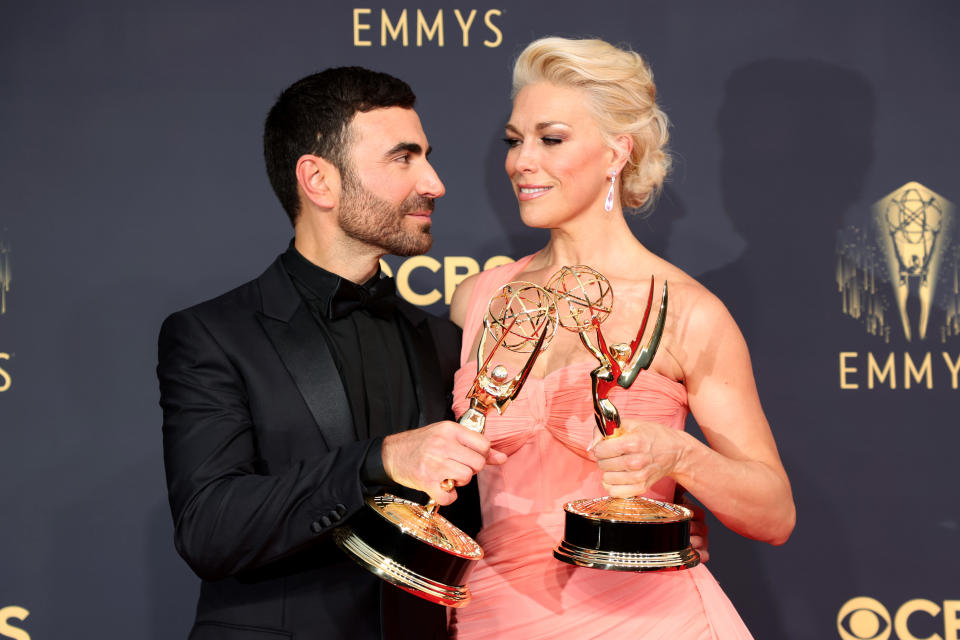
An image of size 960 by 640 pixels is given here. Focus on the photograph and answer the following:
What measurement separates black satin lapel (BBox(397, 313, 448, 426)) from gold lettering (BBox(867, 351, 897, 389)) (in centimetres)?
154

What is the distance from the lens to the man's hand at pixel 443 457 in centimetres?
139

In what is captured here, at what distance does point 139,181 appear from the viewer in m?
2.95

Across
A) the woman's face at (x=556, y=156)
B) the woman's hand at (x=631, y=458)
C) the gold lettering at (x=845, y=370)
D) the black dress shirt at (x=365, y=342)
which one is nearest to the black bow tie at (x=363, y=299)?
the black dress shirt at (x=365, y=342)

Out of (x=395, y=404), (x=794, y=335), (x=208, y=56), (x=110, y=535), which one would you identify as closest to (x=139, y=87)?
(x=208, y=56)

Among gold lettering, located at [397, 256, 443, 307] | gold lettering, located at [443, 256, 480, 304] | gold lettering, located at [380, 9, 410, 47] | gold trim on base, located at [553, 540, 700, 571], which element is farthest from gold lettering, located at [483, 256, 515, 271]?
gold trim on base, located at [553, 540, 700, 571]

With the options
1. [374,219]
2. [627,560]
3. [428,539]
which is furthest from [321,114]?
[627,560]

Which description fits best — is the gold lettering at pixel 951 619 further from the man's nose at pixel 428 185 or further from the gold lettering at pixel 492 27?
the gold lettering at pixel 492 27

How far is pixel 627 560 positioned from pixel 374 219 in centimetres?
94

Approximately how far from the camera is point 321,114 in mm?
2117

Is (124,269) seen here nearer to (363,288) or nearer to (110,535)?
(110,535)

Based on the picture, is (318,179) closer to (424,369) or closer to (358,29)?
(424,369)

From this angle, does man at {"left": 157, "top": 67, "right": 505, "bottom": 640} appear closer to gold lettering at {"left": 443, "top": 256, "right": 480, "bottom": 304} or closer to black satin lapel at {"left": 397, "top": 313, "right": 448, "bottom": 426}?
black satin lapel at {"left": 397, "top": 313, "right": 448, "bottom": 426}

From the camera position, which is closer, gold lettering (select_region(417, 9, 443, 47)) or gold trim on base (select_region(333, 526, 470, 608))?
gold trim on base (select_region(333, 526, 470, 608))

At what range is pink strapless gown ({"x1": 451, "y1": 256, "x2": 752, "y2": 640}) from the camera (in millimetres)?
1907
